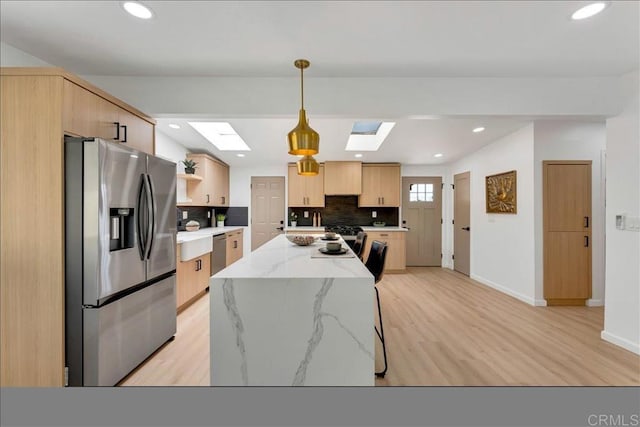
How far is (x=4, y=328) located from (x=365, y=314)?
86.3 inches

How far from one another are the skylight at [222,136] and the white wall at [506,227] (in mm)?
4183

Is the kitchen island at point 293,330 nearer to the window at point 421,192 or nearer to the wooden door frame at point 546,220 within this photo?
the wooden door frame at point 546,220

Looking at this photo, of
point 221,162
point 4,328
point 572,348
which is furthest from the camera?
point 221,162

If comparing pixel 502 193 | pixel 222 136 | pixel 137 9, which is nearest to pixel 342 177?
pixel 222 136

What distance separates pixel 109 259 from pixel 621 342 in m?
4.31

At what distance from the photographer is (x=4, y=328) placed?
5.39ft

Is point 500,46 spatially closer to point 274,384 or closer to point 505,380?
point 505,380

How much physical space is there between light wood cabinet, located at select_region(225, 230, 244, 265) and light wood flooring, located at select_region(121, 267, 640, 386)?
134 cm

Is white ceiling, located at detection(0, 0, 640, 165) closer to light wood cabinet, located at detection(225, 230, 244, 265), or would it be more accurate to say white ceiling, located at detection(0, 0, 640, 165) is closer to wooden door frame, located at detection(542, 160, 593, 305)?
wooden door frame, located at detection(542, 160, 593, 305)

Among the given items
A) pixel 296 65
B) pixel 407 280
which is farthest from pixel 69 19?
pixel 407 280

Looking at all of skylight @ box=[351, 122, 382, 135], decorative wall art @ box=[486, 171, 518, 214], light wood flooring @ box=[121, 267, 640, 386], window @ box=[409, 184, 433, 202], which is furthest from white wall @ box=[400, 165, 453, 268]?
light wood flooring @ box=[121, 267, 640, 386]

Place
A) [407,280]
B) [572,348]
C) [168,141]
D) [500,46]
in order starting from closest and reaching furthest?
[500,46] < [572,348] < [168,141] < [407,280]

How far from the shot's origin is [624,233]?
2.47 meters

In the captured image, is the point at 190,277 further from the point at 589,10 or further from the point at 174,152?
the point at 589,10
